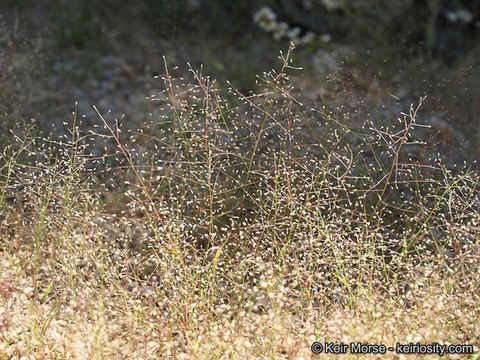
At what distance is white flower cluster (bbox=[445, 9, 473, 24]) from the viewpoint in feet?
16.5

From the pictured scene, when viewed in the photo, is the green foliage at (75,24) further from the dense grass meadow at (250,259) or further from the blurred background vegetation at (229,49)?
the dense grass meadow at (250,259)

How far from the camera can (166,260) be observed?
2.34 metres

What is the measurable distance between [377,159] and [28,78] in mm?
2633

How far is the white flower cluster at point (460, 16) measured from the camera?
5040 millimetres

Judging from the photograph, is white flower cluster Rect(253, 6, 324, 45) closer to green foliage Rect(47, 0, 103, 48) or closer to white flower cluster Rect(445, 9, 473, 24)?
white flower cluster Rect(445, 9, 473, 24)

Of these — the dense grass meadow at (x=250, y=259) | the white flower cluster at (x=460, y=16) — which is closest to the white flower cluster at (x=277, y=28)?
the white flower cluster at (x=460, y=16)

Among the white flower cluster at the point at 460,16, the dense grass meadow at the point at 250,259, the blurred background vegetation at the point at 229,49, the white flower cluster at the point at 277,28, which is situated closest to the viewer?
the dense grass meadow at the point at 250,259

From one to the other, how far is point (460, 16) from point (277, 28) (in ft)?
5.73

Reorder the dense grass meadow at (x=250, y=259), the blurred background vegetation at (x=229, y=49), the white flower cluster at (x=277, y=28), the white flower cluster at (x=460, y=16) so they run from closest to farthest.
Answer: the dense grass meadow at (x=250, y=259), the blurred background vegetation at (x=229, y=49), the white flower cluster at (x=277, y=28), the white flower cluster at (x=460, y=16)

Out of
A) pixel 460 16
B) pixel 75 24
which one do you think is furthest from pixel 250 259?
pixel 460 16

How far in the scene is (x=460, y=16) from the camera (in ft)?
16.6

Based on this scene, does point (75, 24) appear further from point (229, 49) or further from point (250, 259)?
point (250, 259)

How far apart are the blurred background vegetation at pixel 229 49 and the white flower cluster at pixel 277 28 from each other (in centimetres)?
1

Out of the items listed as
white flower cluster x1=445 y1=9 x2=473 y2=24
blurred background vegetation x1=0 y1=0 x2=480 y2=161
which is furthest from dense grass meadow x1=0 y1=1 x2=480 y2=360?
white flower cluster x1=445 y1=9 x2=473 y2=24
